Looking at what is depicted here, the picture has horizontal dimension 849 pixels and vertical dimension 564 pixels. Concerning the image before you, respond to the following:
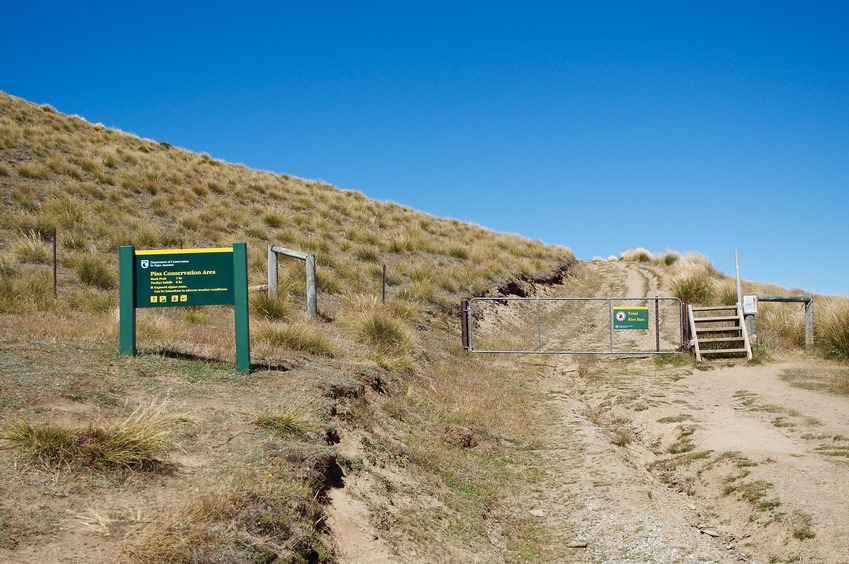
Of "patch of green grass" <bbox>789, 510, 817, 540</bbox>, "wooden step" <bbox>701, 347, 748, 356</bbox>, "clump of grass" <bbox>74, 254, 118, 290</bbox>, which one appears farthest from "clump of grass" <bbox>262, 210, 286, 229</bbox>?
"patch of green grass" <bbox>789, 510, 817, 540</bbox>

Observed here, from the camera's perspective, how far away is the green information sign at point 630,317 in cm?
1855

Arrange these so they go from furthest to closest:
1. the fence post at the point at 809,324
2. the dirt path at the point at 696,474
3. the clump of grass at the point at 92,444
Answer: the fence post at the point at 809,324
the dirt path at the point at 696,474
the clump of grass at the point at 92,444

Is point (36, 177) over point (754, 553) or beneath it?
over

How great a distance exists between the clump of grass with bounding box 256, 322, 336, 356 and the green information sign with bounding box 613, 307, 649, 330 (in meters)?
10.1

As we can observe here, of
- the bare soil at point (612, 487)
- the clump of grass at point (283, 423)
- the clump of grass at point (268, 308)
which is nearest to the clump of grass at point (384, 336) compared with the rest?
the clump of grass at point (268, 308)

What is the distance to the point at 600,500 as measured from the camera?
26.3 feet

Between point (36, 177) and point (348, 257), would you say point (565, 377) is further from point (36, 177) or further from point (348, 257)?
point (36, 177)

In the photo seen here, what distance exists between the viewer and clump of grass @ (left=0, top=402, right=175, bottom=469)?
5.25 meters

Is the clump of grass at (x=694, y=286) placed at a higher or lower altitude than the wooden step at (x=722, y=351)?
higher

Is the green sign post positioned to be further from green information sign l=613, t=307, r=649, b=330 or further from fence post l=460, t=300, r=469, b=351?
green information sign l=613, t=307, r=649, b=330

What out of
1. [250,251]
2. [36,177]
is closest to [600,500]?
[250,251]

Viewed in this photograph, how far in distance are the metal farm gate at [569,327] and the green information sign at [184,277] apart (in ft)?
33.0

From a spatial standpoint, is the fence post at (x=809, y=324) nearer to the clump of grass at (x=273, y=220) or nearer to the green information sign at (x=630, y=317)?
the green information sign at (x=630, y=317)

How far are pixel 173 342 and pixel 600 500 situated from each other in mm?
6731
